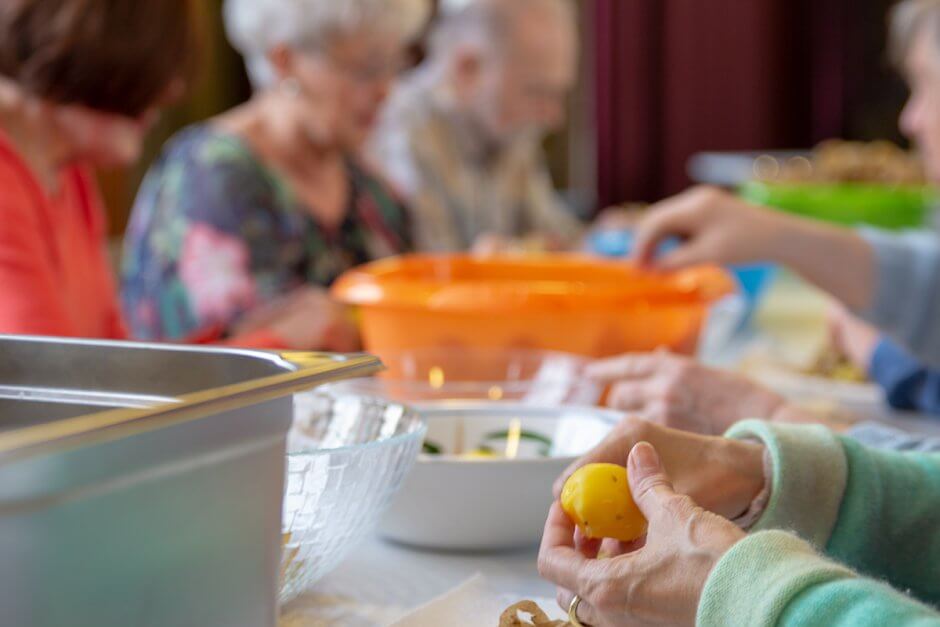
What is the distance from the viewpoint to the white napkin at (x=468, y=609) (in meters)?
0.60

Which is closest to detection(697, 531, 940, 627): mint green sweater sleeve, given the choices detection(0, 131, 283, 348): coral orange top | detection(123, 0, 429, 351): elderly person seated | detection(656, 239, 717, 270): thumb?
detection(0, 131, 283, 348): coral orange top

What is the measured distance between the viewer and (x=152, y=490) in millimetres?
397

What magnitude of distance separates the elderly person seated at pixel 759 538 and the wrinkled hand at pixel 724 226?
70 centimetres

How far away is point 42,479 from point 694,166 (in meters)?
4.63

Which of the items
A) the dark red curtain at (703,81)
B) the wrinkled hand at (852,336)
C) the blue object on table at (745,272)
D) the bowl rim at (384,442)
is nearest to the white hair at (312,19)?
the blue object on table at (745,272)

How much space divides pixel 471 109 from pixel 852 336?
1556 millimetres

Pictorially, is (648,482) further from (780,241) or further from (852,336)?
(852,336)

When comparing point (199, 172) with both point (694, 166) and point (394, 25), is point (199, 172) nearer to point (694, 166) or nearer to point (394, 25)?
point (394, 25)

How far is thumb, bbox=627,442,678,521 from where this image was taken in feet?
1.76

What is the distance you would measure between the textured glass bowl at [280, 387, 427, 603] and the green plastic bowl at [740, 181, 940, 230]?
1.87m

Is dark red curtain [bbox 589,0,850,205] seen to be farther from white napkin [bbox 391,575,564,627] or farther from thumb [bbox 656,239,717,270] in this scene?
white napkin [bbox 391,575,564,627]

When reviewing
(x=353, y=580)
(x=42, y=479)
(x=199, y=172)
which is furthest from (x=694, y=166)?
(x=42, y=479)

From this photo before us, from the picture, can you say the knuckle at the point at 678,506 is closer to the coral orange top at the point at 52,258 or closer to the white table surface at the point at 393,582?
the white table surface at the point at 393,582

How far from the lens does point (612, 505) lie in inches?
22.0
